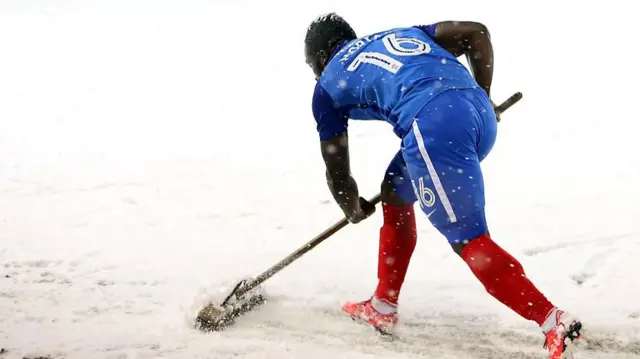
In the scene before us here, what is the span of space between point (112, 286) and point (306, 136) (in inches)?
124

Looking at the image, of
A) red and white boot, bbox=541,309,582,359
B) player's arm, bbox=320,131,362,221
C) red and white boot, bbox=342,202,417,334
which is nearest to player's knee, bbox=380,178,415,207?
red and white boot, bbox=342,202,417,334

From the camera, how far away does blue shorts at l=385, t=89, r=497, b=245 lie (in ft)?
7.91

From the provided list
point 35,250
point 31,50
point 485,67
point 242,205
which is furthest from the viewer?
point 31,50

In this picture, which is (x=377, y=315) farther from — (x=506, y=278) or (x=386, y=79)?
(x=386, y=79)

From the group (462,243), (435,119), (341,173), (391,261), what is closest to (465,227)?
(462,243)

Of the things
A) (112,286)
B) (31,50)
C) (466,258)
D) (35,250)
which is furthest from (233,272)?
(31,50)

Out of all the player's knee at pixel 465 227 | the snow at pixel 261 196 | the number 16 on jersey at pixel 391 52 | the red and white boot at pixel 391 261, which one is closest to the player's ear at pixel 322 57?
the number 16 on jersey at pixel 391 52

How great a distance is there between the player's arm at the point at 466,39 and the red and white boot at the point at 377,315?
126cm

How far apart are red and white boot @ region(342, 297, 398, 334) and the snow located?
0.06 m

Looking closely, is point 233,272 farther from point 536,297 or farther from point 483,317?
point 536,297

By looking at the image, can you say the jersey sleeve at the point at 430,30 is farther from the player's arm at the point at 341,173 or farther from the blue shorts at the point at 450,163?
the player's arm at the point at 341,173

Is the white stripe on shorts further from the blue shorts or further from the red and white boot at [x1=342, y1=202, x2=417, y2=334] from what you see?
the red and white boot at [x1=342, y1=202, x2=417, y2=334]

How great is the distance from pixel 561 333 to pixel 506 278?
0.27 metres

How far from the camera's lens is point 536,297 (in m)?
2.46
